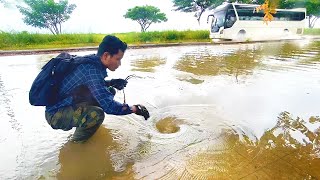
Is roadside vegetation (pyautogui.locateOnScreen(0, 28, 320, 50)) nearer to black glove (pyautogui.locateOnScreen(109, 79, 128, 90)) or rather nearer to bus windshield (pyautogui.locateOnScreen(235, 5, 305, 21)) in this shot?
bus windshield (pyautogui.locateOnScreen(235, 5, 305, 21))

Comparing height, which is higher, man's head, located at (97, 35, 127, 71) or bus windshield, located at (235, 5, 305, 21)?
bus windshield, located at (235, 5, 305, 21)

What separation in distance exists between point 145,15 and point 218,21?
20969mm

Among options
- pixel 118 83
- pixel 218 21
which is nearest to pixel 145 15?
pixel 218 21

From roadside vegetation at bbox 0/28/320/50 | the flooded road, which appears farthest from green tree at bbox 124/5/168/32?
the flooded road

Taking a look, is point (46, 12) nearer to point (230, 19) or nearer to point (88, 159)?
point (230, 19)

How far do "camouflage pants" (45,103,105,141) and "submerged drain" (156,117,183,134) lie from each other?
35.6 inches

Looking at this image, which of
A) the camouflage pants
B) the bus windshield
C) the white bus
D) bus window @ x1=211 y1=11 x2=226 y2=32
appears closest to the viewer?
the camouflage pants

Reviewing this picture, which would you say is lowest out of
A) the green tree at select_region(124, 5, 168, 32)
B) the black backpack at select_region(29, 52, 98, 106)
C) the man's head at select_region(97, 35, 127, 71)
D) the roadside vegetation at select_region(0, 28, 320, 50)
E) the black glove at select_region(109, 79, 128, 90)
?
the black glove at select_region(109, 79, 128, 90)

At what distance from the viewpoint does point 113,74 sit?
7.12 metres

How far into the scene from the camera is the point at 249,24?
21.1 meters

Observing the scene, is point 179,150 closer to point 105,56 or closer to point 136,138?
point 136,138

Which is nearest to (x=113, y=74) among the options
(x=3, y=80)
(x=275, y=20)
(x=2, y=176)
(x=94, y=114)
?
(x=3, y=80)

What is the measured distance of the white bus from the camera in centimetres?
1995

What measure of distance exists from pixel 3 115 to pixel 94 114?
2.18 meters
